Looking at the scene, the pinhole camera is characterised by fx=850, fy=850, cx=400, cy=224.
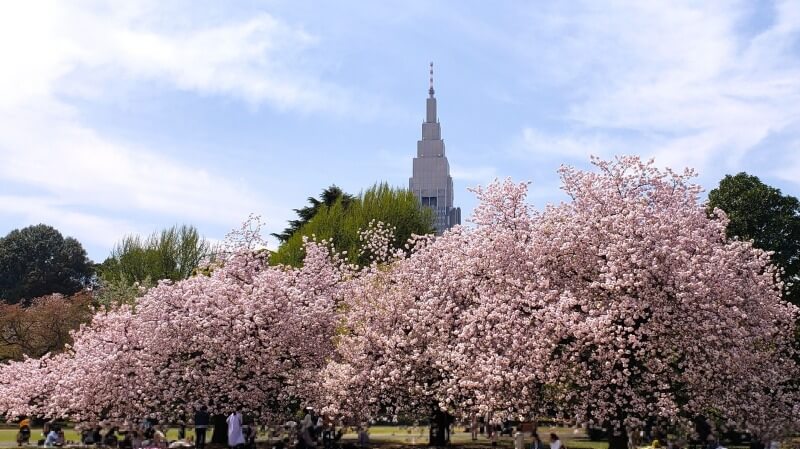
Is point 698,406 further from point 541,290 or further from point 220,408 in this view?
point 220,408

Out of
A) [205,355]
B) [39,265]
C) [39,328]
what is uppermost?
[39,265]

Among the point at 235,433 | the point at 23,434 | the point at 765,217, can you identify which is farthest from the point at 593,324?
the point at 765,217

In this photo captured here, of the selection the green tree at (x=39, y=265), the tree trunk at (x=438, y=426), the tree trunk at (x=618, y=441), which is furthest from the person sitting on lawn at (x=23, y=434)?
the green tree at (x=39, y=265)

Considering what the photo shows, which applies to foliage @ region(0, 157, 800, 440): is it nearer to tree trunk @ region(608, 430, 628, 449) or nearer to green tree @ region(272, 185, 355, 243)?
tree trunk @ region(608, 430, 628, 449)

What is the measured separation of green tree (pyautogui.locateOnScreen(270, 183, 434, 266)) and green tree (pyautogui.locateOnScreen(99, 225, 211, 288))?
49.6 feet

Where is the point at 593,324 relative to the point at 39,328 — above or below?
below

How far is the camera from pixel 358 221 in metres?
66.5

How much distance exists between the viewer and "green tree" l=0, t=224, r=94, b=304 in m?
114

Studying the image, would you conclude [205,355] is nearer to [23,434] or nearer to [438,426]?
[438,426]

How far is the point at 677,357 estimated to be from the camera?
28.9m

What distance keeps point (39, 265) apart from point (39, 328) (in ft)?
173

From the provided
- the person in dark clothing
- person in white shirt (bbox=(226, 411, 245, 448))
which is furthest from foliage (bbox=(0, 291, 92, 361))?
person in white shirt (bbox=(226, 411, 245, 448))

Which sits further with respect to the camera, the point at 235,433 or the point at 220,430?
the point at 220,430

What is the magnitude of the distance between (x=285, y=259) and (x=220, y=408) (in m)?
29.0
